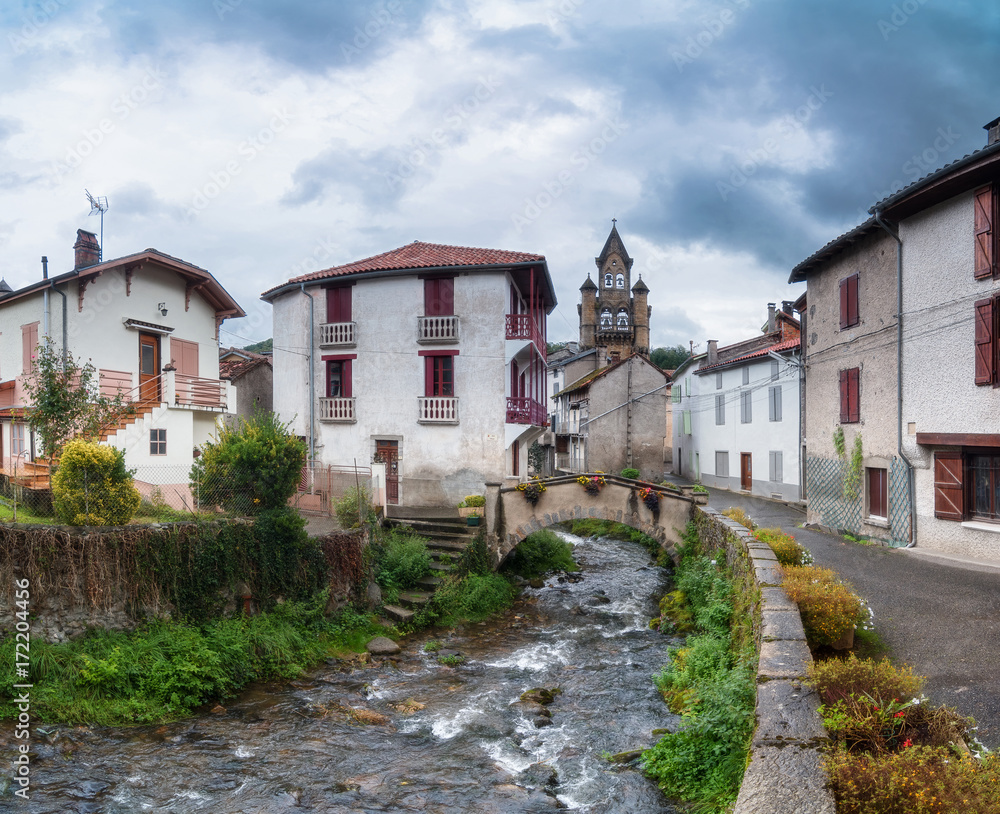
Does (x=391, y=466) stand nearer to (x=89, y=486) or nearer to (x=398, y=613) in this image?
(x=398, y=613)

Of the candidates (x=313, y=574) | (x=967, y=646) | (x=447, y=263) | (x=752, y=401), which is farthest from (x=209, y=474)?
(x=752, y=401)

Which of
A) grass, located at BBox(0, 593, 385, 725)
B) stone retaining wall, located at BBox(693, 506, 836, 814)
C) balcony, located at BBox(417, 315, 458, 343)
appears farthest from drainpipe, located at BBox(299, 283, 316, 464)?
stone retaining wall, located at BBox(693, 506, 836, 814)

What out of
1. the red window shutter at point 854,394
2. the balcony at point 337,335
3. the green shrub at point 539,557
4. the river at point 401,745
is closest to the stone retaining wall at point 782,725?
the river at point 401,745

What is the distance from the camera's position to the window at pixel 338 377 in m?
21.8

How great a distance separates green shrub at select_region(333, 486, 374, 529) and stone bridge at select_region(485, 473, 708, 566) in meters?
3.41

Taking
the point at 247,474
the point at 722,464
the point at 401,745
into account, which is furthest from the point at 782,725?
the point at 722,464

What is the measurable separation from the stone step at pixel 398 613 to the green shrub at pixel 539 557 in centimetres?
533

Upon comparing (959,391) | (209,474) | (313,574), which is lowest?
(313,574)

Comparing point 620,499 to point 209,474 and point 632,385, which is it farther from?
point 632,385

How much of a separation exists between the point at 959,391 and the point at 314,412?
59.7 feet

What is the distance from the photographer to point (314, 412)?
72.5ft

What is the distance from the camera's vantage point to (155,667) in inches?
421

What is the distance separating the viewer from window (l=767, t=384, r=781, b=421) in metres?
28.5

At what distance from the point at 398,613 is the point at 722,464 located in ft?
79.4
